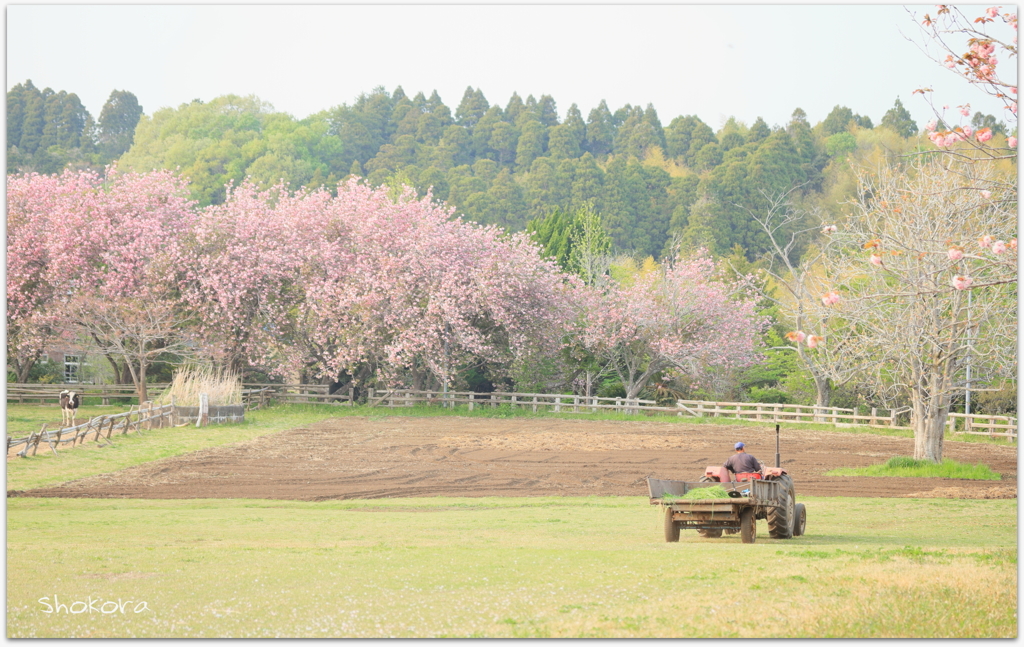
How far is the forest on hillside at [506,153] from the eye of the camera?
7069 cm

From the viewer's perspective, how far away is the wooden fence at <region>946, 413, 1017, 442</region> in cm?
2977

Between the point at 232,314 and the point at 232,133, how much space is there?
49.1m

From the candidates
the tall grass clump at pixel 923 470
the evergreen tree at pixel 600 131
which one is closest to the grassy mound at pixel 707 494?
the tall grass clump at pixel 923 470

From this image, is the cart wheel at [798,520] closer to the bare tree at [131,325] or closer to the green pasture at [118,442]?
the green pasture at [118,442]

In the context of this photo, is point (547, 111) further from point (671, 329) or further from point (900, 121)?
point (671, 329)

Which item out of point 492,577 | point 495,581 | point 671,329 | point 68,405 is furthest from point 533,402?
point 495,581

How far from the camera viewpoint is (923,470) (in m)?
20.8

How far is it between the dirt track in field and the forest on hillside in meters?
35.8

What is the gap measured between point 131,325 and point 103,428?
34.1 ft

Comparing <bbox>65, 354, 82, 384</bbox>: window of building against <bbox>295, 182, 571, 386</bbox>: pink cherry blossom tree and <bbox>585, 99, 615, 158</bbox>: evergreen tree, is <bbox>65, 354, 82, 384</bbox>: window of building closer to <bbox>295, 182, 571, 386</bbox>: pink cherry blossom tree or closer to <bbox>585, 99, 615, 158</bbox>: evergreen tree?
<bbox>295, 182, 571, 386</bbox>: pink cherry blossom tree

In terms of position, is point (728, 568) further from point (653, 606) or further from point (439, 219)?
point (439, 219)

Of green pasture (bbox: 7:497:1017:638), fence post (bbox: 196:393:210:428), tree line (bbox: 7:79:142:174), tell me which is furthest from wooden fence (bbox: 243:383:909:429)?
tree line (bbox: 7:79:142:174)

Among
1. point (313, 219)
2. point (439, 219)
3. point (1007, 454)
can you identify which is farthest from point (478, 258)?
point (1007, 454)

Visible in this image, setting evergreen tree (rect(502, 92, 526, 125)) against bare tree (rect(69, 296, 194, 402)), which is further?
evergreen tree (rect(502, 92, 526, 125))
